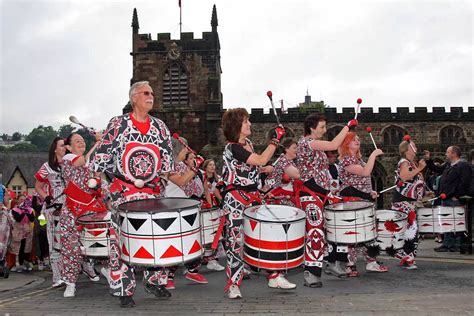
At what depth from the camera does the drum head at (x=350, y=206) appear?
5.43 meters

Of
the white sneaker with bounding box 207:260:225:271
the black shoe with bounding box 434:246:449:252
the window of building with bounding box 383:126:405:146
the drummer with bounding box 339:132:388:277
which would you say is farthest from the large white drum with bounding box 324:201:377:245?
the window of building with bounding box 383:126:405:146

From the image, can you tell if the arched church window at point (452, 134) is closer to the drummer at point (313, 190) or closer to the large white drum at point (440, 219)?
the large white drum at point (440, 219)

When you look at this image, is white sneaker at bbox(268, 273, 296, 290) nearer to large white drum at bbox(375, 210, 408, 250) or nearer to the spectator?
large white drum at bbox(375, 210, 408, 250)

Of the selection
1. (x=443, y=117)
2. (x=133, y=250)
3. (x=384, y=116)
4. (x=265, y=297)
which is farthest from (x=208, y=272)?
(x=443, y=117)

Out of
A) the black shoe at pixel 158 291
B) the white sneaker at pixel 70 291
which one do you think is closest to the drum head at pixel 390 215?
the black shoe at pixel 158 291

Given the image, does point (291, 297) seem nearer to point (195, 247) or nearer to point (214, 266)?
point (195, 247)

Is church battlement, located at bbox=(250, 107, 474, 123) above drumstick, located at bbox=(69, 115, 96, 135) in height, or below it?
above

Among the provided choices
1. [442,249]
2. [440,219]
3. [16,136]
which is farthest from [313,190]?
[16,136]

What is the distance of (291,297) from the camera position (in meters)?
4.78

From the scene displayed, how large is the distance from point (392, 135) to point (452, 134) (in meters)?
3.85

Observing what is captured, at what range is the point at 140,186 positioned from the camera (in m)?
4.36

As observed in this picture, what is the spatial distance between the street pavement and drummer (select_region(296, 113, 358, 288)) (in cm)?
28

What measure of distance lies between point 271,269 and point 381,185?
24096 millimetres

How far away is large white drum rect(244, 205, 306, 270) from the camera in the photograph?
14.7ft
